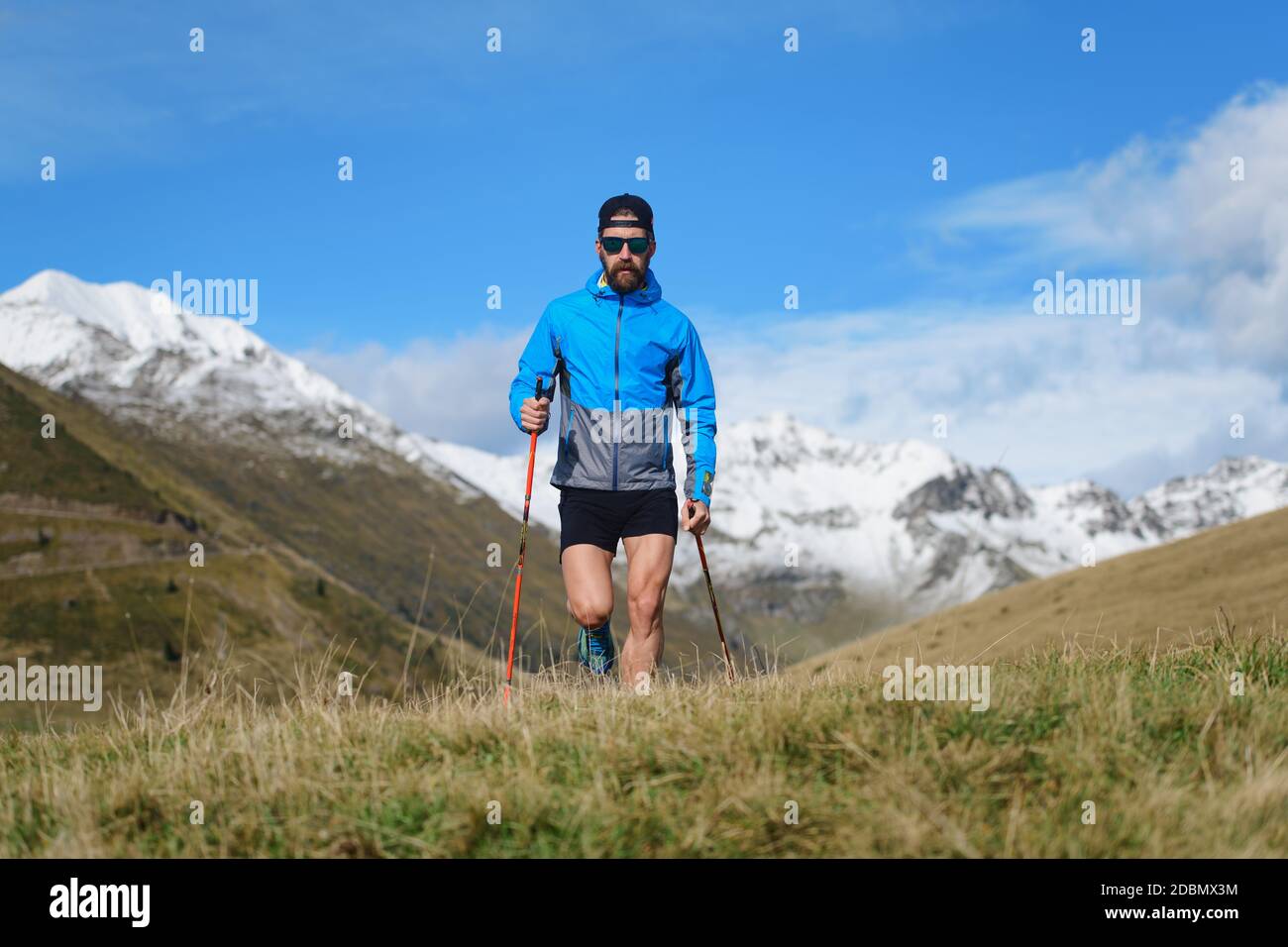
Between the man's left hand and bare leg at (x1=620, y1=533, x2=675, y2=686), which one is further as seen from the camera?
the man's left hand

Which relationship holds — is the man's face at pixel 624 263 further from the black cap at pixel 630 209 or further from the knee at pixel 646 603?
the knee at pixel 646 603

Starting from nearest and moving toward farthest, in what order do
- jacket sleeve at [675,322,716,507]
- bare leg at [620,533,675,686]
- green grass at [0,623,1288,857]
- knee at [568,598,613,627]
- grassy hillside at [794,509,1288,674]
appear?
green grass at [0,623,1288,857] < bare leg at [620,533,675,686] < knee at [568,598,613,627] < jacket sleeve at [675,322,716,507] < grassy hillside at [794,509,1288,674]

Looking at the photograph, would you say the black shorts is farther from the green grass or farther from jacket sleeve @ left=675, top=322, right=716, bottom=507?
the green grass

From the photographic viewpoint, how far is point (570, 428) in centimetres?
916

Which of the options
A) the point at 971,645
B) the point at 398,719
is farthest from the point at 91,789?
the point at 971,645

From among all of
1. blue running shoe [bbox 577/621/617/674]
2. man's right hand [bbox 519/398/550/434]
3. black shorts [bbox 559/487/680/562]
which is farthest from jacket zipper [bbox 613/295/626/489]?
blue running shoe [bbox 577/621/617/674]

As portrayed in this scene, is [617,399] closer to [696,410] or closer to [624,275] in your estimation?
[696,410]

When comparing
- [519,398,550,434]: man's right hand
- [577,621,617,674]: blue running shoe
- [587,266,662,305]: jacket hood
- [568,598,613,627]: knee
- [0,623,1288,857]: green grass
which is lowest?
[0,623,1288,857]: green grass

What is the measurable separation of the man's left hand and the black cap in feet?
6.93

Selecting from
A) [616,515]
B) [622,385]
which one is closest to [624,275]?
[622,385]

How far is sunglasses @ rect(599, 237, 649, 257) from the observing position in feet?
29.3

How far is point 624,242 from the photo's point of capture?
892 centimetres
